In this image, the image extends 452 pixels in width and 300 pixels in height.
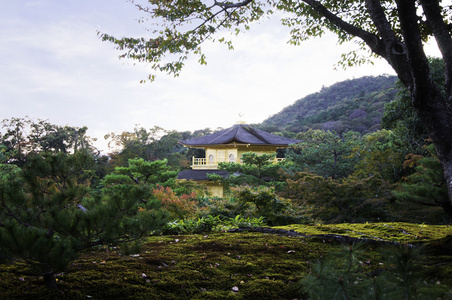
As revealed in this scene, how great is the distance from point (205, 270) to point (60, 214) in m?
1.36

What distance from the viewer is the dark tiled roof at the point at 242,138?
19.6 metres

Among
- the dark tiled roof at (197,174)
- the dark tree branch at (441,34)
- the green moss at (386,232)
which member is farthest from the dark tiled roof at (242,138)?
the dark tree branch at (441,34)

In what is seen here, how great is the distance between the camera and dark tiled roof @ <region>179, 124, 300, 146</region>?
19.6 meters

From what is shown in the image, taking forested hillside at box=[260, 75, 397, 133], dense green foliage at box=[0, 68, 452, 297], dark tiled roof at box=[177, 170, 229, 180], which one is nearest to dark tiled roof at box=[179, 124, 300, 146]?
dark tiled roof at box=[177, 170, 229, 180]

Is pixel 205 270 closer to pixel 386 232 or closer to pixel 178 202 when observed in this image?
pixel 386 232

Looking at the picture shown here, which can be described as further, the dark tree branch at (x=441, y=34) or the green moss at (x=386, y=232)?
the green moss at (x=386, y=232)

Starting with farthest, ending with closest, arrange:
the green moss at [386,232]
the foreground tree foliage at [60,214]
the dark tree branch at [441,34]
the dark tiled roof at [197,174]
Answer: the dark tiled roof at [197,174] < the green moss at [386,232] < the dark tree branch at [441,34] < the foreground tree foliage at [60,214]

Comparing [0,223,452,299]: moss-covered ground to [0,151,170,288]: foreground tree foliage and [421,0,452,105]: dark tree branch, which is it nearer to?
[0,151,170,288]: foreground tree foliage

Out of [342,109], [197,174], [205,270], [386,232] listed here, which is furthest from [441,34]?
[342,109]

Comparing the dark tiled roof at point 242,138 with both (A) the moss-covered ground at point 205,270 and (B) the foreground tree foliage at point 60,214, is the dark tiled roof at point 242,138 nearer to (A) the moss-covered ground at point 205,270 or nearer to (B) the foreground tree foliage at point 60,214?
(A) the moss-covered ground at point 205,270

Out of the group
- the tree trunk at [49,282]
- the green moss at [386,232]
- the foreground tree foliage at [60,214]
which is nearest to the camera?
the foreground tree foliage at [60,214]

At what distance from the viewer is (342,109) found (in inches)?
1651

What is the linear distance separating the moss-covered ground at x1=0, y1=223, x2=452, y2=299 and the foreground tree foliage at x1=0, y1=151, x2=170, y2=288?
0.28 meters

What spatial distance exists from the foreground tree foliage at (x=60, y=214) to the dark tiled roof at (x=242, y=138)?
17.2 m
